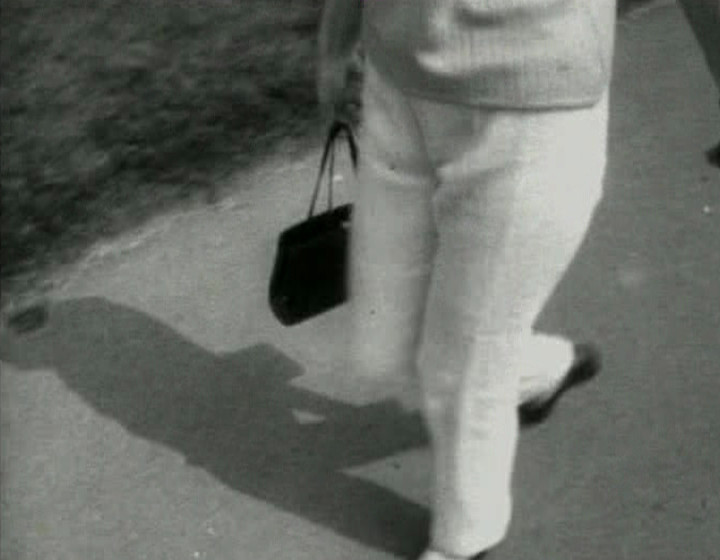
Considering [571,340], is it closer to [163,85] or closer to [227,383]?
[227,383]

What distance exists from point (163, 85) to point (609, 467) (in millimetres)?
2242

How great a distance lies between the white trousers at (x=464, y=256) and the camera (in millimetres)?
2787

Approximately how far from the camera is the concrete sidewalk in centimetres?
363

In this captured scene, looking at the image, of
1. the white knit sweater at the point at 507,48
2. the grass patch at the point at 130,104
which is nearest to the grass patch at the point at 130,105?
the grass patch at the point at 130,104

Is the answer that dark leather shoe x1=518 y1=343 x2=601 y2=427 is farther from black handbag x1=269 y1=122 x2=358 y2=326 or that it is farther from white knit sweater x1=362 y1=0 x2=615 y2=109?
white knit sweater x1=362 y1=0 x2=615 y2=109

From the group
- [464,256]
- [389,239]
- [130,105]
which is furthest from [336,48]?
[130,105]

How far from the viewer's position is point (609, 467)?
372 centimetres

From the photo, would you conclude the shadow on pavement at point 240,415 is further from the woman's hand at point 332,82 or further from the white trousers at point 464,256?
the woman's hand at point 332,82

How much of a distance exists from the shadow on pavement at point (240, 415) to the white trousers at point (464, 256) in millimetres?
338

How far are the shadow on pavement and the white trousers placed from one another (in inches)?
13.3

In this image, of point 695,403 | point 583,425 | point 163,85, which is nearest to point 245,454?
point 583,425

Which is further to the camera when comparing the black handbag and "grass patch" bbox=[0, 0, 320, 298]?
"grass patch" bbox=[0, 0, 320, 298]

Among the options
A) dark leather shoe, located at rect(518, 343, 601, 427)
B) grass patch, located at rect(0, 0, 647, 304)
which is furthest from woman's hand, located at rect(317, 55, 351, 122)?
grass patch, located at rect(0, 0, 647, 304)

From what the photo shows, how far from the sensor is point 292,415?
12.9ft
